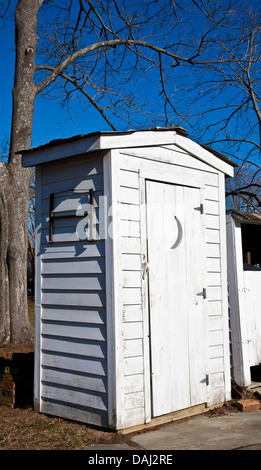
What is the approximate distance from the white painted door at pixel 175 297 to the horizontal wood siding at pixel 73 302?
539mm

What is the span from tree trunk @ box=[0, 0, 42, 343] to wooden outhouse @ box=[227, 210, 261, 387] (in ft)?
15.1

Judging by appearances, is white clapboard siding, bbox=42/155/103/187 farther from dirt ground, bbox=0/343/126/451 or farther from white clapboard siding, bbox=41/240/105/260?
dirt ground, bbox=0/343/126/451

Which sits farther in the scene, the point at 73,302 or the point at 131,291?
the point at 73,302

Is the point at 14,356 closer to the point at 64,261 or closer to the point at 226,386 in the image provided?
the point at 64,261

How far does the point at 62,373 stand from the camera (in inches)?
191

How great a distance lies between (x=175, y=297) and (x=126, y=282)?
2.29ft

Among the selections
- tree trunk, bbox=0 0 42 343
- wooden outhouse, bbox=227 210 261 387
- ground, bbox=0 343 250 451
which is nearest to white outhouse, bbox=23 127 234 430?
ground, bbox=0 343 250 451

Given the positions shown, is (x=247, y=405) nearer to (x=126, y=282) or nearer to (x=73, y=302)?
(x=126, y=282)

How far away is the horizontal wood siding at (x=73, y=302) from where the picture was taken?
178 inches

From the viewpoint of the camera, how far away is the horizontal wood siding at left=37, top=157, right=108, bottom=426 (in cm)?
453

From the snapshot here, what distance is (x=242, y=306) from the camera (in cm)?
590

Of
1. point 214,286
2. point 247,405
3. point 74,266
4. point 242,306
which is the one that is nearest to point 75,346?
point 74,266

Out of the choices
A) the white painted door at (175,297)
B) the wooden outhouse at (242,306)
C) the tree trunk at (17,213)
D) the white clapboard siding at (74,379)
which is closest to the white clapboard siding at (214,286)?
the white painted door at (175,297)

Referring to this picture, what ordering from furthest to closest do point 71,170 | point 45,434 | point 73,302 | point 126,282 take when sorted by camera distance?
point 71,170
point 73,302
point 126,282
point 45,434
